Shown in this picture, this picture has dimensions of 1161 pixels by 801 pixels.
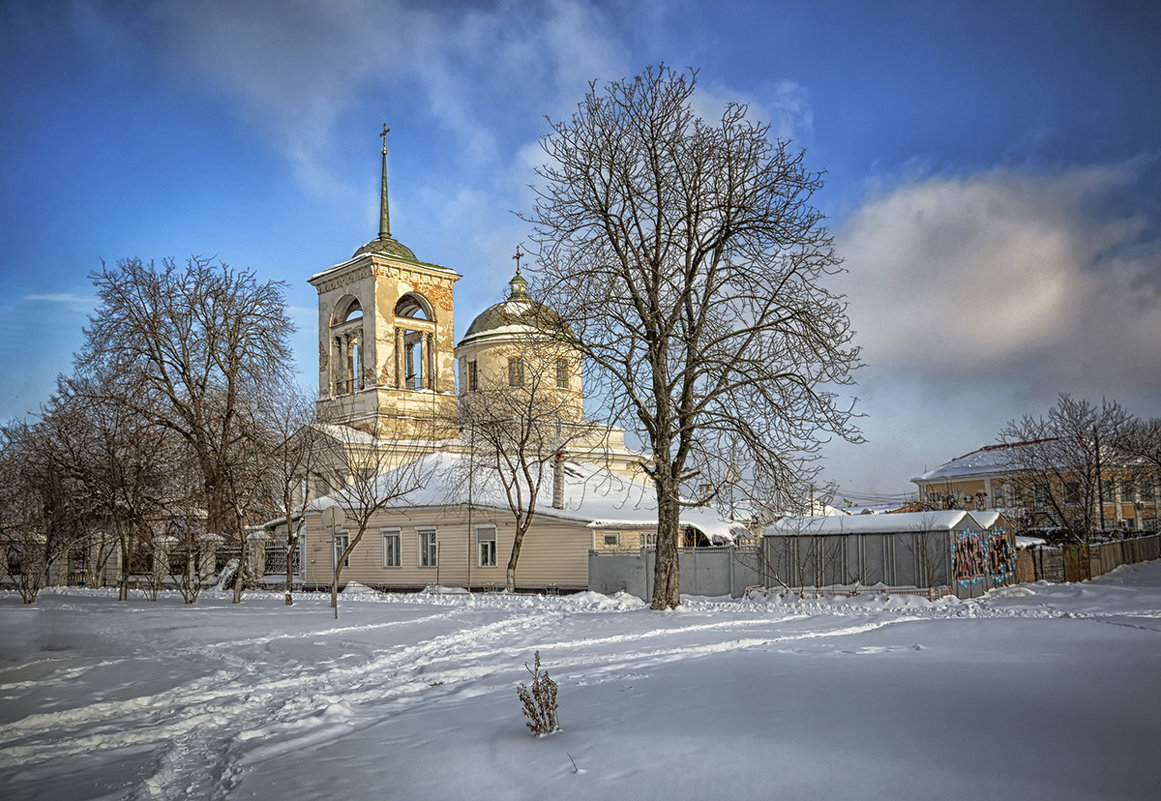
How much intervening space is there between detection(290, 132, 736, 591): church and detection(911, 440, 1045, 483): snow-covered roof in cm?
2866

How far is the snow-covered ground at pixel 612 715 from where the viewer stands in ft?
22.0

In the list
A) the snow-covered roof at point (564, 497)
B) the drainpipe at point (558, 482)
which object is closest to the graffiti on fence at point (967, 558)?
the snow-covered roof at point (564, 497)

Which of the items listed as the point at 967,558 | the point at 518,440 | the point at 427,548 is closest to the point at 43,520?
the point at 427,548

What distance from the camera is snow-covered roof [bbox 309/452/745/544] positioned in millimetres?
35219

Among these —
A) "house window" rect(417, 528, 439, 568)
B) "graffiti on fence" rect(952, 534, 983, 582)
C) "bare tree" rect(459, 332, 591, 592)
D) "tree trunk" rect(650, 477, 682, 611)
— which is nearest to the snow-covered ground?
"tree trunk" rect(650, 477, 682, 611)

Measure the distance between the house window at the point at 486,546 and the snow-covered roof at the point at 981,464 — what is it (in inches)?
1677

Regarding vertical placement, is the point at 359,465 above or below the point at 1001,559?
above

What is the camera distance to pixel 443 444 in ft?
151

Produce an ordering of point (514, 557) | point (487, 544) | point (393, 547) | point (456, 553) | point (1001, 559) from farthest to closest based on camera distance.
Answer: point (393, 547), point (456, 553), point (487, 544), point (514, 557), point (1001, 559)

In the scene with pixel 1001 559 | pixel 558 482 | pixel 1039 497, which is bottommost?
pixel 1001 559

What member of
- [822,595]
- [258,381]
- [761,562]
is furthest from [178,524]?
[822,595]

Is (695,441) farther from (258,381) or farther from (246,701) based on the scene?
(258,381)

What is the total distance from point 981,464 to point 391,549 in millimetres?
46492

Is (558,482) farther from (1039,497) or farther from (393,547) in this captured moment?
(1039,497)
